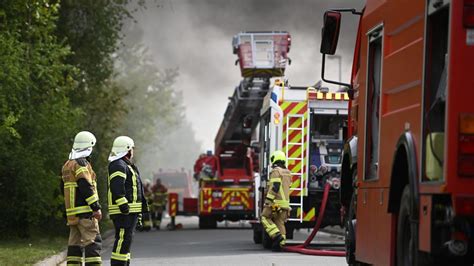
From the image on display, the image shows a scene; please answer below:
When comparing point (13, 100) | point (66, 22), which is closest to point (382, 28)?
point (13, 100)

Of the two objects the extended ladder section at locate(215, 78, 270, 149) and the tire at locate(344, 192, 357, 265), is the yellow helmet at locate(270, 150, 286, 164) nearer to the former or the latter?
the tire at locate(344, 192, 357, 265)

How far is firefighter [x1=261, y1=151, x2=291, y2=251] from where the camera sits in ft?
66.2

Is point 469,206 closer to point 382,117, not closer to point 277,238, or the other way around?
point 382,117

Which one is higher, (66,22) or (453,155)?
(66,22)

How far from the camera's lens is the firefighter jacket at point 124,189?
13156mm

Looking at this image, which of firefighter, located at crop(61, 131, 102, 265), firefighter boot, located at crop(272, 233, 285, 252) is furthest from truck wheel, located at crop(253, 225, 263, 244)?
firefighter, located at crop(61, 131, 102, 265)

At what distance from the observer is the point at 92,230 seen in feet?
42.8

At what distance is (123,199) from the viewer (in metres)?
13.1

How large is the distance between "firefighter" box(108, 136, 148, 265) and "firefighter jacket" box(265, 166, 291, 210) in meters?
6.85

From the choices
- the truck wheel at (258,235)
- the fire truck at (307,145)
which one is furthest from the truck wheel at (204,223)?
the fire truck at (307,145)

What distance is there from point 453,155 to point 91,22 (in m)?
26.2

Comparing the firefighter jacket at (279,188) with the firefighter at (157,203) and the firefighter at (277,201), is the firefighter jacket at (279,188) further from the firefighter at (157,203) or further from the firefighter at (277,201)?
the firefighter at (157,203)

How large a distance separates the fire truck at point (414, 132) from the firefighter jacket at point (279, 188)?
7720 mm

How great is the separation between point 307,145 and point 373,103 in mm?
10285
